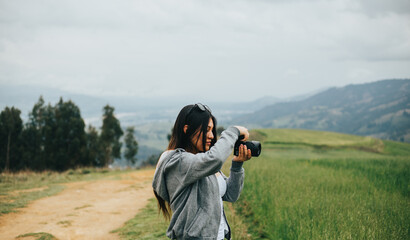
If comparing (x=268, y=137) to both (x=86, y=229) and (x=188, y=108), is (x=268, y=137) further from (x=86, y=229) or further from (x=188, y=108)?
(x=188, y=108)

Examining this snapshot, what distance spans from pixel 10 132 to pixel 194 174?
1531 inches

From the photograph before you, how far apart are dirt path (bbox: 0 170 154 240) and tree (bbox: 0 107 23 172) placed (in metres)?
27.3

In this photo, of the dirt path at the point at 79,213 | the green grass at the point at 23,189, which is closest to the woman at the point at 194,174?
the dirt path at the point at 79,213

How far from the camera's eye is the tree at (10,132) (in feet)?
107

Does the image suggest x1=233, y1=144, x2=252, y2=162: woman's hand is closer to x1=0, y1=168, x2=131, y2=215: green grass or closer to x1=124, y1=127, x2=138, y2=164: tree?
x1=0, y1=168, x2=131, y2=215: green grass

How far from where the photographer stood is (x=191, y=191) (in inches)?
86.0

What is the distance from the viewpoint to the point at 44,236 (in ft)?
19.1

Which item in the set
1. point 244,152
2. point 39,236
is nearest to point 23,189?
point 39,236

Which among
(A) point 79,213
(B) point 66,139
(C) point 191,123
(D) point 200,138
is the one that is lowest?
(A) point 79,213

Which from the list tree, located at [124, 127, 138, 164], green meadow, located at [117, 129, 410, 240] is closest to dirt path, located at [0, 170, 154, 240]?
green meadow, located at [117, 129, 410, 240]

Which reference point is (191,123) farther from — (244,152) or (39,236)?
(39,236)

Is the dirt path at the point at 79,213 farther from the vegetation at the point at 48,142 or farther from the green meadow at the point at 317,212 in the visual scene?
the vegetation at the point at 48,142

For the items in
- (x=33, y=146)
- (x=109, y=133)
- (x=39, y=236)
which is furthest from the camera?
(x=109, y=133)

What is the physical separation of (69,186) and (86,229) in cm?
680
